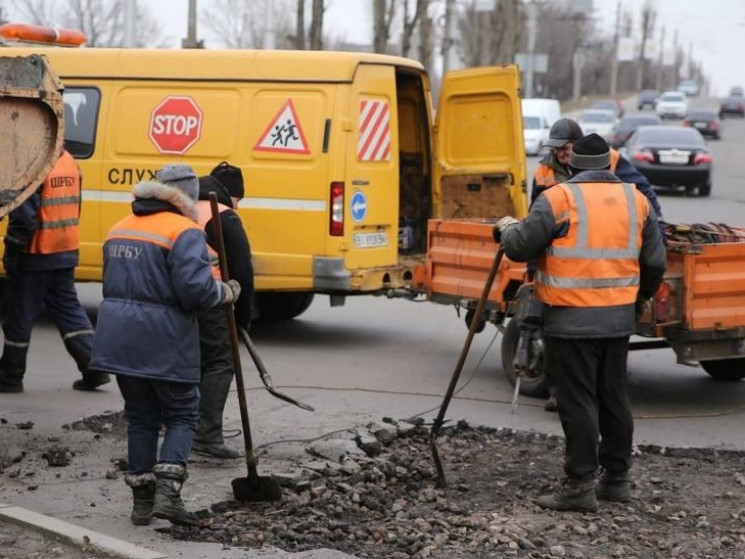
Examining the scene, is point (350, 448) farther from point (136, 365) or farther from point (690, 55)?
point (690, 55)

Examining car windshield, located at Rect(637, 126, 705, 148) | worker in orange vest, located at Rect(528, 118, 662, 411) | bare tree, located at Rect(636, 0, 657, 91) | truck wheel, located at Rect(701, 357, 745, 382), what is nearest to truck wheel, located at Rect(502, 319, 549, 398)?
worker in orange vest, located at Rect(528, 118, 662, 411)

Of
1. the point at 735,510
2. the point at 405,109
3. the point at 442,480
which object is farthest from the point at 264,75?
the point at 735,510

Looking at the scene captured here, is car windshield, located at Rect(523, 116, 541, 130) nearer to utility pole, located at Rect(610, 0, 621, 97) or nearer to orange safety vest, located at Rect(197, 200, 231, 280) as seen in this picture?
orange safety vest, located at Rect(197, 200, 231, 280)

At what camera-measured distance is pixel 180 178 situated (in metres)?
6.18

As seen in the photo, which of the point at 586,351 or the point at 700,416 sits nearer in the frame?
the point at 586,351

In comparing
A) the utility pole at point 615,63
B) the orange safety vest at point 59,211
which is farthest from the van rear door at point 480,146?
the utility pole at point 615,63

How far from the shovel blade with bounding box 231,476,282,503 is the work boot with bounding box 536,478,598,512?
130 centimetres

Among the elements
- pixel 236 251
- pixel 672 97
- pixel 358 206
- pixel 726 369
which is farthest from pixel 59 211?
pixel 672 97

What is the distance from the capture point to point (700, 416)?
920 centimetres

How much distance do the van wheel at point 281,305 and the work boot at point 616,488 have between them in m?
6.28

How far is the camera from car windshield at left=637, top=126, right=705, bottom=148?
1201 inches

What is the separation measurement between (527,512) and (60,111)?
3.16 m

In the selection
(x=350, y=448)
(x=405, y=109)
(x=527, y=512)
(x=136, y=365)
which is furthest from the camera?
(x=405, y=109)

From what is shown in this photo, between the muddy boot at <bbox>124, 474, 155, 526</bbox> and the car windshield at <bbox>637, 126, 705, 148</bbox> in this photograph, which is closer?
the muddy boot at <bbox>124, 474, 155, 526</bbox>
